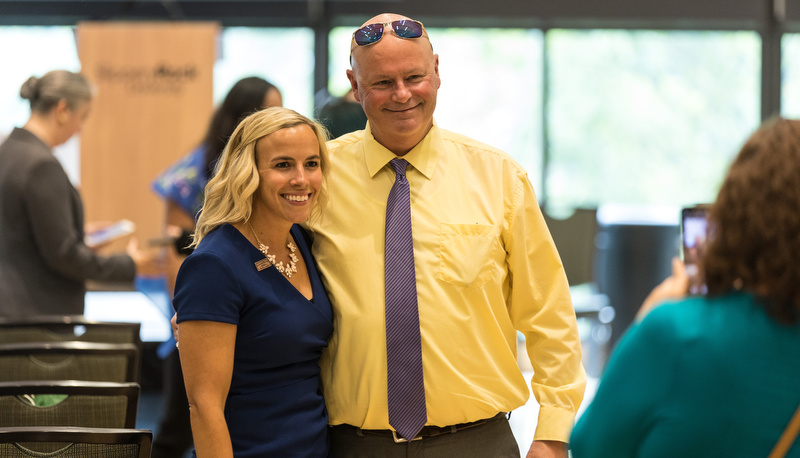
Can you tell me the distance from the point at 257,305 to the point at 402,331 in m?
0.35

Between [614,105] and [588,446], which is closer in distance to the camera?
[588,446]

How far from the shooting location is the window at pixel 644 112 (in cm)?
718

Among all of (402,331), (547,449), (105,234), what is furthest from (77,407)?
(105,234)

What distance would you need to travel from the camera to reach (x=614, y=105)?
23.7 ft

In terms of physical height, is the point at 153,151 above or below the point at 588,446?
above

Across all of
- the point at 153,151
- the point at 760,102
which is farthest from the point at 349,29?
the point at 760,102

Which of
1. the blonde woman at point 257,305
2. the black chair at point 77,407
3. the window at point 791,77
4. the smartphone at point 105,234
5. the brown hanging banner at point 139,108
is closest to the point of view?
the blonde woman at point 257,305

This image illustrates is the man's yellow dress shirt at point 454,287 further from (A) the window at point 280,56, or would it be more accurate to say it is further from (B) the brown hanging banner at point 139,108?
(A) the window at point 280,56

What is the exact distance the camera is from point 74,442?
6.02ft

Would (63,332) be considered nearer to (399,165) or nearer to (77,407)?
(77,407)

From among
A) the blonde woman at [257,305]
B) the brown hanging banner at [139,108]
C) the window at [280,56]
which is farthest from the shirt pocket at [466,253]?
the window at [280,56]

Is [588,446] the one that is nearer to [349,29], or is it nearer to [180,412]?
[180,412]

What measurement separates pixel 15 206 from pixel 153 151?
230cm

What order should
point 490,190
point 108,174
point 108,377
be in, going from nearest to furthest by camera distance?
point 490,190, point 108,377, point 108,174
